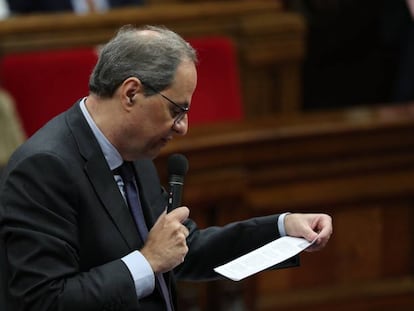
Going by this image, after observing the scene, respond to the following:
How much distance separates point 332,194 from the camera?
97.9 inches

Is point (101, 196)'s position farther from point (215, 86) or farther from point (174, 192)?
point (215, 86)

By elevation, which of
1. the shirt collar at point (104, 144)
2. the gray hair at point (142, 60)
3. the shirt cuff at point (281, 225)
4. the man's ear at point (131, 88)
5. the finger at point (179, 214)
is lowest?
the shirt cuff at point (281, 225)

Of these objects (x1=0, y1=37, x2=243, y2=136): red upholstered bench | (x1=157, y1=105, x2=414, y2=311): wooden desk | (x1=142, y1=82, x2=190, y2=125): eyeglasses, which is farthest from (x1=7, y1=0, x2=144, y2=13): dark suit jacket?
(x1=142, y1=82, x2=190, y2=125): eyeglasses

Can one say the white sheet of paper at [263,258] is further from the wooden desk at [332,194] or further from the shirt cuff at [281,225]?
the wooden desk at [332,194]

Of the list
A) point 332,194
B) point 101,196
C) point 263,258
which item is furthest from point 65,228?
point 332,194

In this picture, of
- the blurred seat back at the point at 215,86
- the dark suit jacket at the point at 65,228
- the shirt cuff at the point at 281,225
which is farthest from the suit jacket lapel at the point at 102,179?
the blurred seat back at the point at 215,86

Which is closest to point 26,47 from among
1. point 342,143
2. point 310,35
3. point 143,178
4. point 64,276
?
point 342,143

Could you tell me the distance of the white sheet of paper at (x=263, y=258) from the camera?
143 centimetres

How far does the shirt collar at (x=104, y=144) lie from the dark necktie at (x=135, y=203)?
0.10 ft

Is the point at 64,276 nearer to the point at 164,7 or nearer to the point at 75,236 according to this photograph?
the point at 75,236

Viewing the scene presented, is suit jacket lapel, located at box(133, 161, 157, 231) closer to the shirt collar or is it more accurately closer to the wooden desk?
the shirt collar

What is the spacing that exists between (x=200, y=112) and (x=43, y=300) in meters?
1.78

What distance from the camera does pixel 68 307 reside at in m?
1.34

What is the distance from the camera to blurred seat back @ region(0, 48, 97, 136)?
2.95 metres
